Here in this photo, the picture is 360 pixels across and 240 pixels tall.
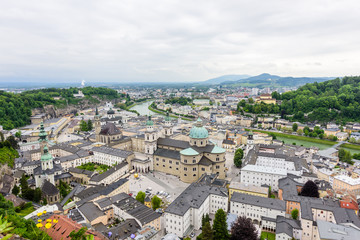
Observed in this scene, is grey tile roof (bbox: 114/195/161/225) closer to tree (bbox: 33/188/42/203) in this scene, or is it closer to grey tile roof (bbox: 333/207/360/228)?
tree (bbox: 33/188/42/203)

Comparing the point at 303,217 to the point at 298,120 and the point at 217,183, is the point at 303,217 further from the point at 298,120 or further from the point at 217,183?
the point at 298,120

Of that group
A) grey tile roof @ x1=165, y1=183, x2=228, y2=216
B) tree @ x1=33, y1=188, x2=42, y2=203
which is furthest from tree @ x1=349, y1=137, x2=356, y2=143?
tree @ x1=33, y1=188, x2=42, y2=203

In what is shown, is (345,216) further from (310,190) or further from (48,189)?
(48,189)

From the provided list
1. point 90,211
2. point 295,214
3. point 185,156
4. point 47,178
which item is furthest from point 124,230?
point 295,214

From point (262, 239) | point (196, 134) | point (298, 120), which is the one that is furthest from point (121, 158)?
point (298, 120)

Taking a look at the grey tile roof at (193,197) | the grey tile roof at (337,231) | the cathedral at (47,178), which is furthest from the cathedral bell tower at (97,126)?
the grey tile roof at (337,231)

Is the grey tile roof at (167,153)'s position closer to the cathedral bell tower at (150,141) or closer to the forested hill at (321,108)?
the cathedral bell tower at (150,141)
